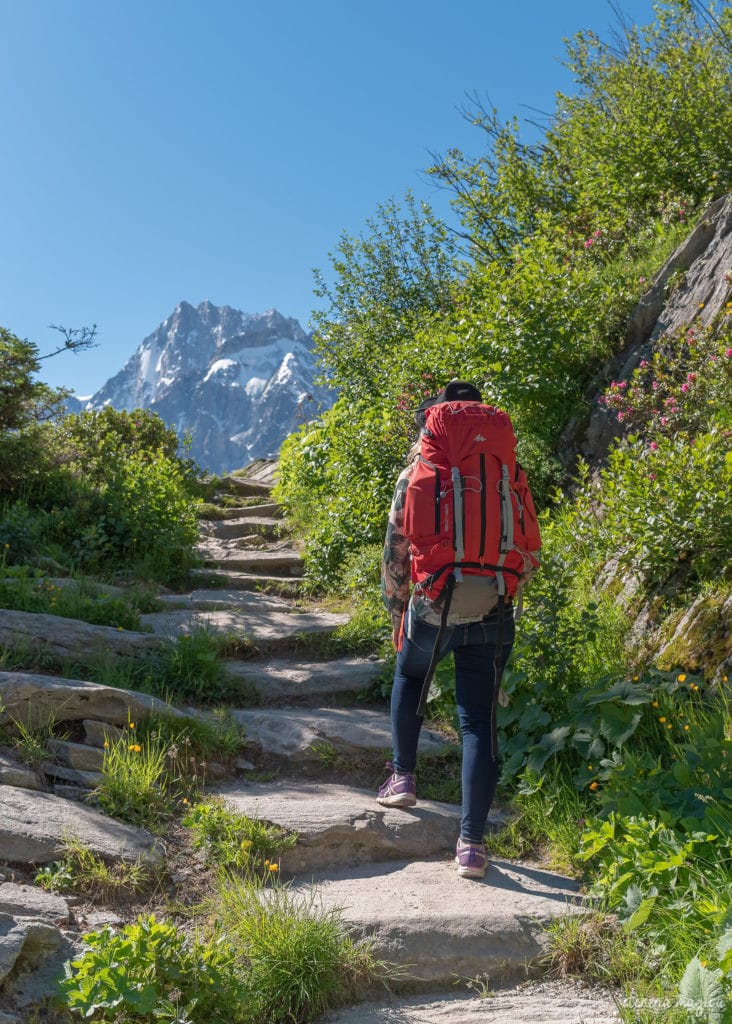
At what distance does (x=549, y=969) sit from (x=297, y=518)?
816 centimetres

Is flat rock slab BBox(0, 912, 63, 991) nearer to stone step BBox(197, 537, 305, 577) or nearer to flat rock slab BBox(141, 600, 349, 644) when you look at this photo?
flat rock slab BBox(141, 600, 349, 644)

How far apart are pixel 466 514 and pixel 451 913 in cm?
169

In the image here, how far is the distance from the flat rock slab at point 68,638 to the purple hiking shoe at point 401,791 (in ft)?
7.48

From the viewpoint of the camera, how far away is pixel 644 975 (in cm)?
301

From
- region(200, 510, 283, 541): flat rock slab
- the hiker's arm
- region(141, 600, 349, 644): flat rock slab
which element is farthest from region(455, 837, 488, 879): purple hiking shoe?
A: region(200, 510, 283, 541): flat rock slab

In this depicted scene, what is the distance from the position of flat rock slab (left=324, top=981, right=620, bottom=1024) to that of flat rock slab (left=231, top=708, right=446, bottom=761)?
77.0 inches

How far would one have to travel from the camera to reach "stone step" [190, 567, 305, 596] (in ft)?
28.6

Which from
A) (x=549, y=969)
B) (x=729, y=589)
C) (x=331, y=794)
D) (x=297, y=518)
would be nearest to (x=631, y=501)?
(x=729, y=589)

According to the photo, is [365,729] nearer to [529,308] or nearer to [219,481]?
[529,308]

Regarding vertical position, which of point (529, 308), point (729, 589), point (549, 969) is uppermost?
point (529, 308)

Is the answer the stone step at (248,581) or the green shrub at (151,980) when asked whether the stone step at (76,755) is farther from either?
the stone step at (248,581)

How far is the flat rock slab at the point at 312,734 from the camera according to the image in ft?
16.4

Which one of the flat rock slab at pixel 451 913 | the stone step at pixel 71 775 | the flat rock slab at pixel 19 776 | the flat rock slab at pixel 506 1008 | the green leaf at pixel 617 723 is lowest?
the flat rock slab at pixel 506 1008

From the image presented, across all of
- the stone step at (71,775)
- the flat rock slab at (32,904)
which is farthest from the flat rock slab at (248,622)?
the flat rock slab at (32,904)
